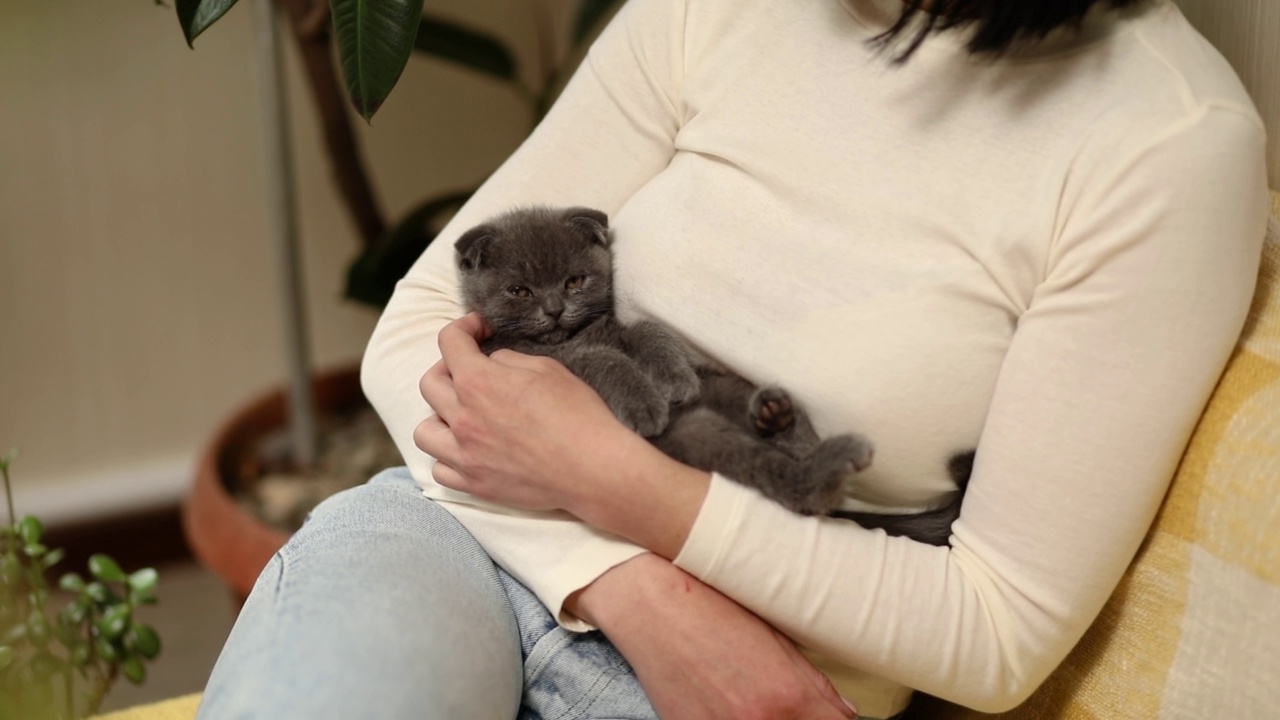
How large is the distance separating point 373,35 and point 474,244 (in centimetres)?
25

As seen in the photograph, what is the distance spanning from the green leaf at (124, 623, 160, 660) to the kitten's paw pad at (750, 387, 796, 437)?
3.04 ft

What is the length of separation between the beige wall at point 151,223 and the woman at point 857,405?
1366 mm

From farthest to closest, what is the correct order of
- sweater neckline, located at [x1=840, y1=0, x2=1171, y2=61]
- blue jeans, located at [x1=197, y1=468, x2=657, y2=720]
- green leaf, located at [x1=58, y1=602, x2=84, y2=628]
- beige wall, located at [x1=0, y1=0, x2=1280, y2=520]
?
beige wall, located at [x1=0, y1=0, x2=1280, y2=520] → green leaf, located at [x1=58, y1=602, x2=84, y2=628] → sweater neckline, located at [x1=840, y1=0, x2=1171, y2=61] → blue jeans, located at [x1=197, y1=468, x2=657, y2=720]

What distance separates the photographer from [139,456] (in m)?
2.41

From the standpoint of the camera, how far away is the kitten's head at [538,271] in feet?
3.82

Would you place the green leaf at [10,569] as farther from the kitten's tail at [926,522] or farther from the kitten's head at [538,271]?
the kitten's tail at [926,522]

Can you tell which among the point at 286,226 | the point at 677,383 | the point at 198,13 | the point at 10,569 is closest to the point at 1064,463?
the point at 677,383

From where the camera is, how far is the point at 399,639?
83 centimetres

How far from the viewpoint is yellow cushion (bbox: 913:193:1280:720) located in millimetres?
803

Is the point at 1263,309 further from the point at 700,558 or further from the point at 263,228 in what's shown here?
the point at 263,228

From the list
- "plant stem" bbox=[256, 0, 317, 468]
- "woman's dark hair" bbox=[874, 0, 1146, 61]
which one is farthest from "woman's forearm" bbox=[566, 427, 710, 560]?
"plant stem" bbox=[256, 0, 317, 468]

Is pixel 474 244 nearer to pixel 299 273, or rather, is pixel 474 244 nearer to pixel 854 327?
pixel 854 327

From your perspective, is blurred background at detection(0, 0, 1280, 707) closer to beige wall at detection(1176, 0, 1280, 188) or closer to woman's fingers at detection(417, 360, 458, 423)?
woman's fingers at detection(417, 360, 458, 423)

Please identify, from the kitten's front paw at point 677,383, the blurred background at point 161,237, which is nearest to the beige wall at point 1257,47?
the kitten's front paw at point 677,383
